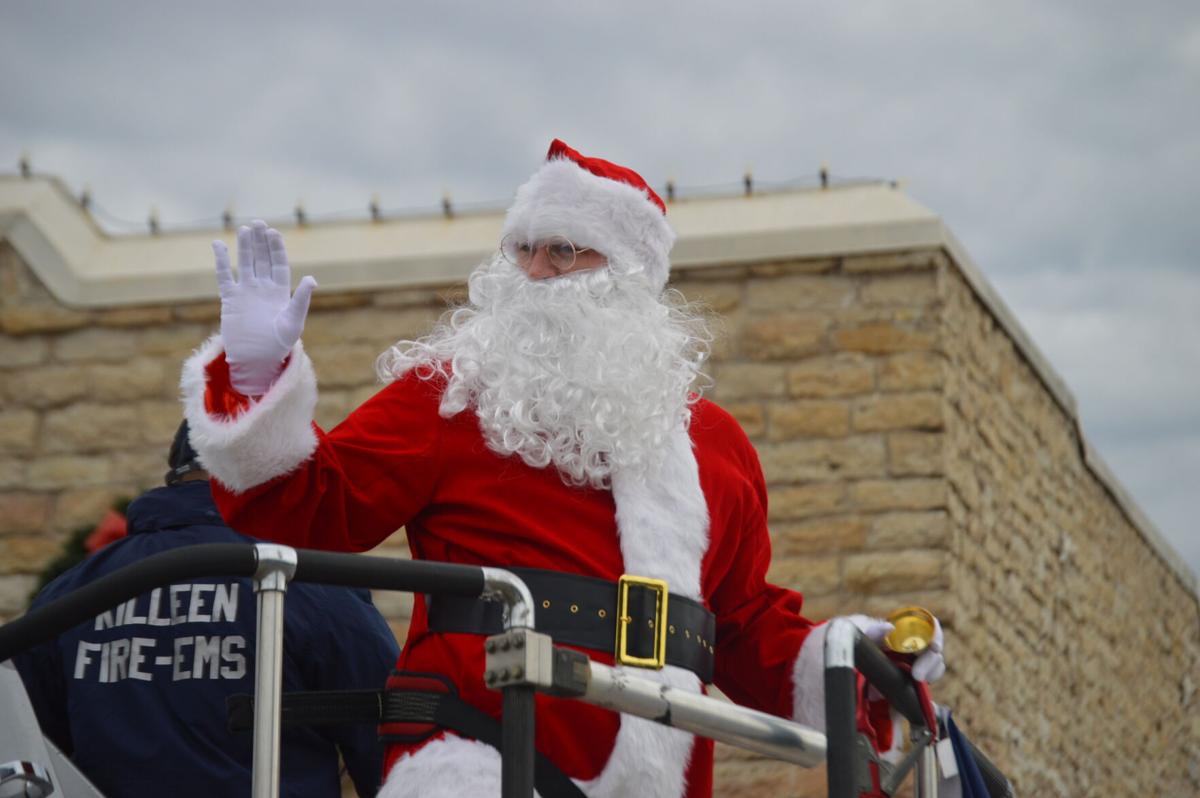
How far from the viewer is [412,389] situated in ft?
11.3

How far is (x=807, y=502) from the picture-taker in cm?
805

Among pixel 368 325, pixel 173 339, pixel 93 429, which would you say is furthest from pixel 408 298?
pixel 93 429

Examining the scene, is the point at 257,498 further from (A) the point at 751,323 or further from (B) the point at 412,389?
(A) the point at 751,323

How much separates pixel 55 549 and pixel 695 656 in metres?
5.98

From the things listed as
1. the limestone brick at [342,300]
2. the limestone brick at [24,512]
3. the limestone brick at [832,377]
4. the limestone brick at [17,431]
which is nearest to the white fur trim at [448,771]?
the limestone brick at [832,377]

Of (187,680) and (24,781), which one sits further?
(187,680)

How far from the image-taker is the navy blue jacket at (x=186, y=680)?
11.8 ft

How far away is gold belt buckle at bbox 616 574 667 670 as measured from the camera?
10.2 ft

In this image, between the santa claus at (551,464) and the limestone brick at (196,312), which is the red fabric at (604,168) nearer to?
the santa claus at (551,464)

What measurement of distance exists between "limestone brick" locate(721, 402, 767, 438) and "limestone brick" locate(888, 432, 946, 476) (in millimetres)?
554

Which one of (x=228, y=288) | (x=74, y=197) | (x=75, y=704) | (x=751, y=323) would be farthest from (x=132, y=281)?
(x=228, y=288)

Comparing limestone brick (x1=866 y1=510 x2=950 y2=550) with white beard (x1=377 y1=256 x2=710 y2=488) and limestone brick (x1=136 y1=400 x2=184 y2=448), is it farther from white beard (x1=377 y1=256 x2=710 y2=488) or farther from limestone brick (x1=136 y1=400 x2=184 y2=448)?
white beard (x1=377 y1=256 x2=710 y2=488)

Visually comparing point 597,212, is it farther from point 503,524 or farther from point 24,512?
point 24,512

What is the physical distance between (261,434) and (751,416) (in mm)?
5272
